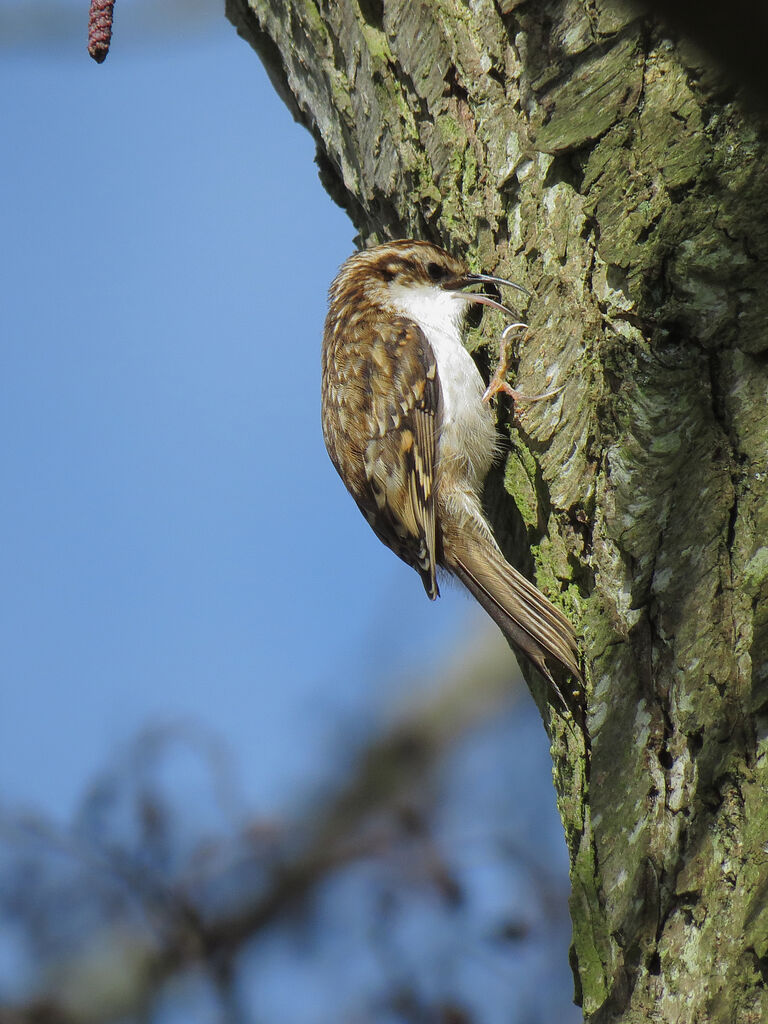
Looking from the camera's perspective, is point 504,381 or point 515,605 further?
point 504,381

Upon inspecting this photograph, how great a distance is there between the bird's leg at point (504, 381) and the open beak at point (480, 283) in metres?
0.04

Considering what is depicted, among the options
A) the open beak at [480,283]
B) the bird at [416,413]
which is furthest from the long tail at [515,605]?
the open beak at [480,283]

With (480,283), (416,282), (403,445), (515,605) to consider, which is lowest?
(515,605)

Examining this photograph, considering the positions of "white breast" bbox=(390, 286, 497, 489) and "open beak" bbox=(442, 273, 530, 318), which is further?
"white breast" bbox=(390, 286, 497, 489)

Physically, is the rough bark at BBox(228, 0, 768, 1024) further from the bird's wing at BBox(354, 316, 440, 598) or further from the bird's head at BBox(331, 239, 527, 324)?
the bird's wing at BBox(354, 316, 440, 598)

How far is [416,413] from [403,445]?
0.26ft

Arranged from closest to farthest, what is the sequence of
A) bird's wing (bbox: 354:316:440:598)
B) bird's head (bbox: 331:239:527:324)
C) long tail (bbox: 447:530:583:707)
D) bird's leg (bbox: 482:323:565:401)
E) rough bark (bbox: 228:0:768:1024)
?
rough bark (bbox: 228:0:768:1024), long tail (bbox: 447:530:583:707), bird's leg (bbox: 482:323:565:401), bird's head (bbox: 331:239:527:324), bird's wing (bbox: 354:316:440:598)

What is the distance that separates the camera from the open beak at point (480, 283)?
75.7 inches

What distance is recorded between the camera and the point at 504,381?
2049 mm

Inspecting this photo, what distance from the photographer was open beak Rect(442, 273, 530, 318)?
1.92m

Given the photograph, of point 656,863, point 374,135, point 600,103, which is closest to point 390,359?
point 374,135

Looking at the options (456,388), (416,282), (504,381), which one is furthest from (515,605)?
(416,282)

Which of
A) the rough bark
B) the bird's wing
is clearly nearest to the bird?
the bird's wing

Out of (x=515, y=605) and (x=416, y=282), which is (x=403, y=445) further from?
(x=515, y=605)
